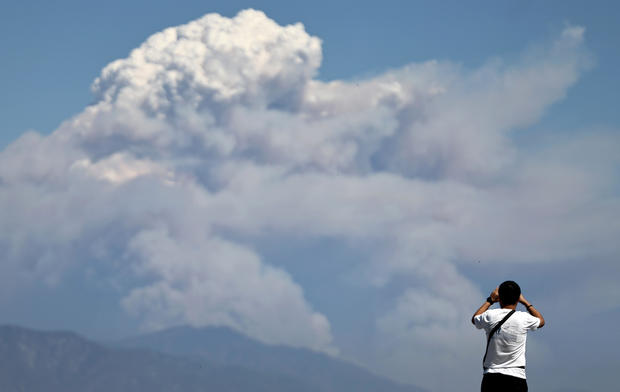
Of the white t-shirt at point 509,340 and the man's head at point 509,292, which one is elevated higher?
the man's head at point 509,292

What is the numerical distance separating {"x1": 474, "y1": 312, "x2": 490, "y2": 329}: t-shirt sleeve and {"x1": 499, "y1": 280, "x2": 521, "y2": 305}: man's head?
37 centimetres

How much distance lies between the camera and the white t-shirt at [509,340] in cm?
1289

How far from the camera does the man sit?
12875mm

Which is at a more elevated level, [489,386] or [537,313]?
[537,313]

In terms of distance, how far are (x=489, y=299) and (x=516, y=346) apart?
33.9 inches

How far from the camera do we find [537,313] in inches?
517

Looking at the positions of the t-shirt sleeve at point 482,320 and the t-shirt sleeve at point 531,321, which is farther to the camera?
the t-shirt sleeve at point 482,320

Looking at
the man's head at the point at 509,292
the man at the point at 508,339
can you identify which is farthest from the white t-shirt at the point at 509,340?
the man's head at the point at 509,292

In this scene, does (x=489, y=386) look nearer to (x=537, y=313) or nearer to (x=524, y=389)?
(x=524, y=389)

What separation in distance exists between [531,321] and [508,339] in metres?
0.44

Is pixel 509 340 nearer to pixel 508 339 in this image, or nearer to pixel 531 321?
pixel 508 339

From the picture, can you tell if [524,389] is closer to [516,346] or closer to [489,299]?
[516,346]

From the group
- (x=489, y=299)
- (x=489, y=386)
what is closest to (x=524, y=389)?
(x=489, y=386)

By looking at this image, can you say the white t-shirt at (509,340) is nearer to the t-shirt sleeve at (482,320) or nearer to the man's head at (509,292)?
the t-shirt sleeve at (482,320)
